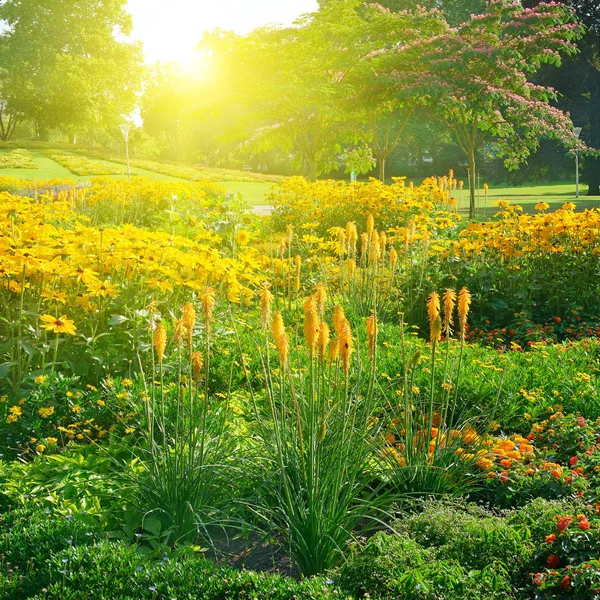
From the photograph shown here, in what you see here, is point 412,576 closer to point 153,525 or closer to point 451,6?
point 153,525

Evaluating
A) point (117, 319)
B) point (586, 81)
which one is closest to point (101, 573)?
point (117, 319)

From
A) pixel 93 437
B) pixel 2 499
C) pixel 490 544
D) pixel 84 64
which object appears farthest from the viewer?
pixel 84 64

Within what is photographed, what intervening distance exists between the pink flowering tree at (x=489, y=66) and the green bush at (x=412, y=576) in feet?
39.8

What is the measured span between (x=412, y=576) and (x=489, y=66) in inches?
541

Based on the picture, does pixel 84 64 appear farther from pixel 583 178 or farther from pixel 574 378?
pixel 574 378

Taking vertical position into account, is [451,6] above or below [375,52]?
above

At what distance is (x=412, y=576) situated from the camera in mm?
2088

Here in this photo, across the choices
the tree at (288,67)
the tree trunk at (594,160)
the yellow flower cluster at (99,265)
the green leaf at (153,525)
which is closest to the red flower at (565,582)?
the green leaf at (153,525)

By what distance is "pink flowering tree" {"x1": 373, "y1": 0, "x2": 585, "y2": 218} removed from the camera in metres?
13.7

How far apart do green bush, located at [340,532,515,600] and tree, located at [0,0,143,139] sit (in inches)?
1537

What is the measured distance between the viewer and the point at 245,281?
6465 millimetres

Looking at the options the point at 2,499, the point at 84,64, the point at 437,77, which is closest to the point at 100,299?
the point at 2,499

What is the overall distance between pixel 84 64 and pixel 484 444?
133 ft

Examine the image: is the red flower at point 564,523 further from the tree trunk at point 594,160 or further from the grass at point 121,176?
the tree trunk at point 594,160
